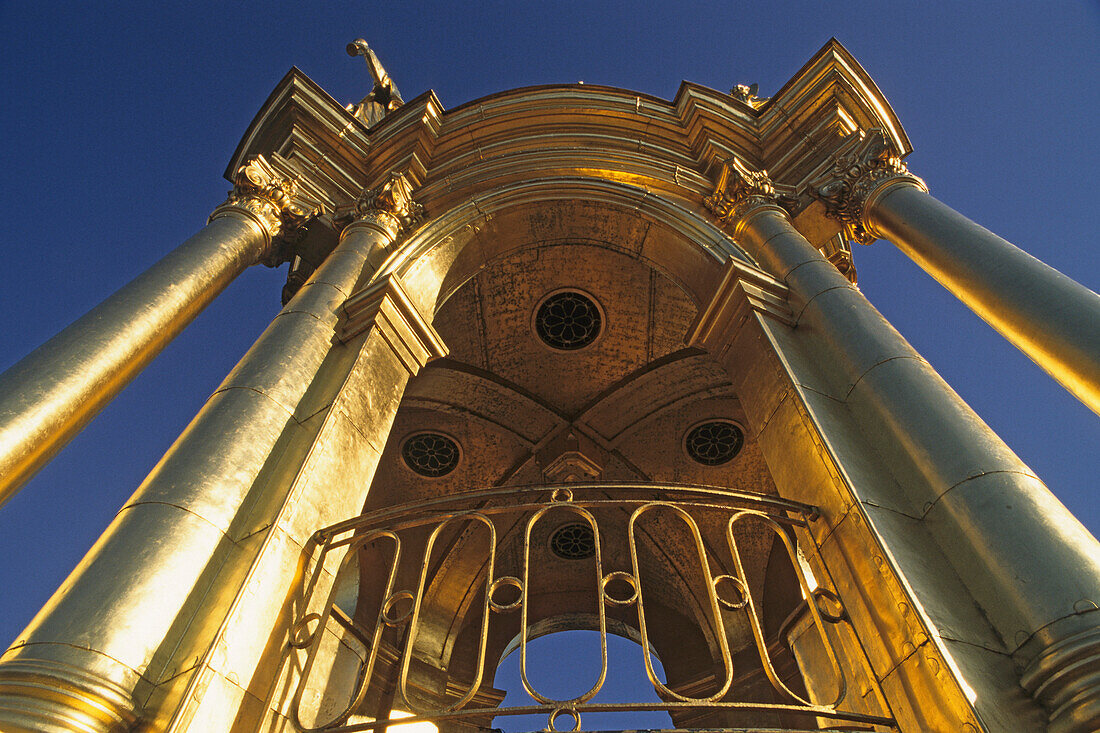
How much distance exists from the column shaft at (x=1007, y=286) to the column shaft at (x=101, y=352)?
557 cm

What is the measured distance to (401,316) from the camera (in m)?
5.54

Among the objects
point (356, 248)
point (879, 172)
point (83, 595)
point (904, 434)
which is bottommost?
point (83, 595)

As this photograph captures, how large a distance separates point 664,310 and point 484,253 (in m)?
3.28

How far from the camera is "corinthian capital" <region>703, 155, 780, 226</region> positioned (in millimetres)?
7062

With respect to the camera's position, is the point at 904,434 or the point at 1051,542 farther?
the point at 904,434

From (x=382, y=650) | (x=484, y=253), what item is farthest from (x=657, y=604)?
(x=484, y=253)

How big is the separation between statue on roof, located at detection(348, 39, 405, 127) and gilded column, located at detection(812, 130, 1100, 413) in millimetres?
6552

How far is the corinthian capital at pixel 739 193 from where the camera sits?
706 centimetres

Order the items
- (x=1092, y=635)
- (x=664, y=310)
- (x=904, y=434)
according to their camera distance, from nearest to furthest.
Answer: (x=1092, y=635) < (x=904, y=434) < (x=664, y=310)

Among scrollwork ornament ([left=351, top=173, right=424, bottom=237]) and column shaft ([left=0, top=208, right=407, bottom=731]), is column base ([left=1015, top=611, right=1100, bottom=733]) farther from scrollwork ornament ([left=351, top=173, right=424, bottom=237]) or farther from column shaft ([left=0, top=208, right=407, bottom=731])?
scrollwork ornament ([left=351, top=173, right=424, bottom=237])

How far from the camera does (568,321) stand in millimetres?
9984

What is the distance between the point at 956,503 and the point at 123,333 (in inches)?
201

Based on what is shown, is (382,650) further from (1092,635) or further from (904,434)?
(1092,635)

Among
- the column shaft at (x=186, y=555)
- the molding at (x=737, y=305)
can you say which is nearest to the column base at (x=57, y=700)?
the column shaft at (x=186, y=555)
